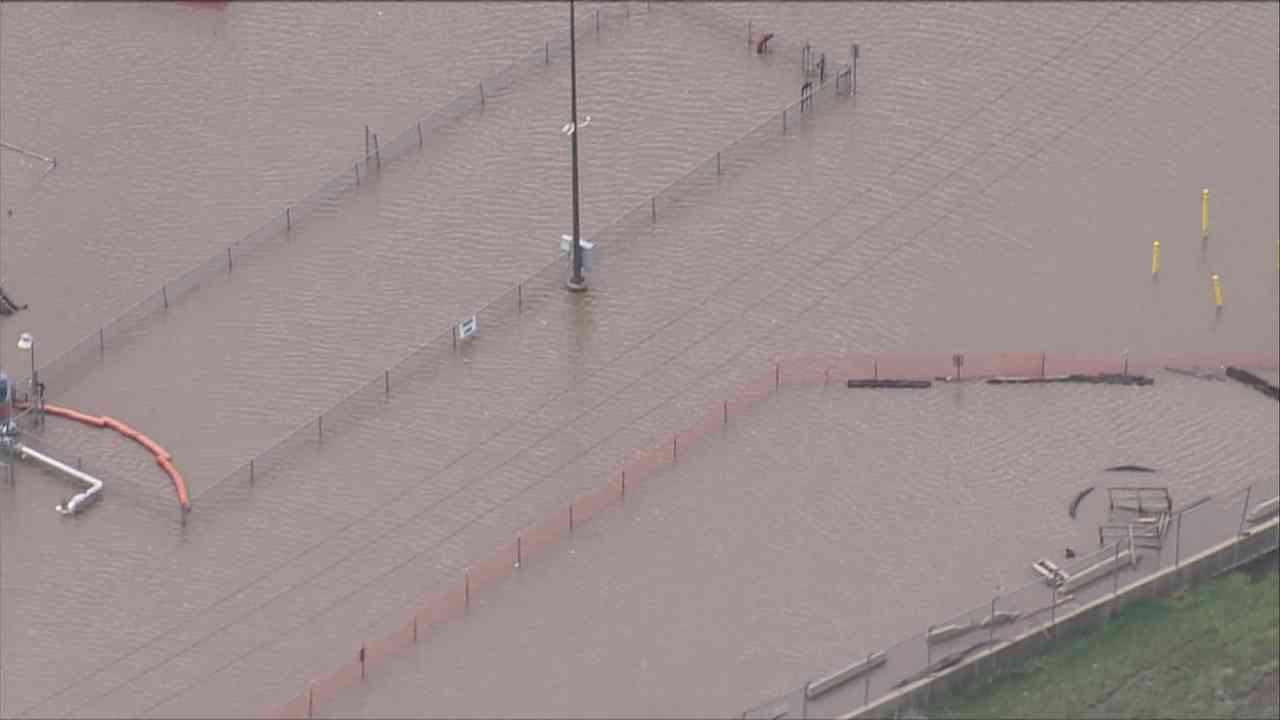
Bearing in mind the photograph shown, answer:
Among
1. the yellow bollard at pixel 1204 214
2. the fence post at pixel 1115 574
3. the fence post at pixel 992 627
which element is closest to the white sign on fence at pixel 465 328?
the fence post at pixel 992 627

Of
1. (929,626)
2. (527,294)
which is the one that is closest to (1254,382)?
(929,626)

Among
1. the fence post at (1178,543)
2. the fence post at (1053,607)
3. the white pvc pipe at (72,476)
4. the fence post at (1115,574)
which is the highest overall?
the white pvc pipe at (72,476)

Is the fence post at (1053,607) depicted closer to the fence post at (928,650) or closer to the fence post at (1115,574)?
the fence post at (1115,574)

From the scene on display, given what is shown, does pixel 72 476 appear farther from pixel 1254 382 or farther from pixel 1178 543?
pixel 1254 382

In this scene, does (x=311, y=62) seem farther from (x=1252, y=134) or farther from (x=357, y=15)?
(x=1252, y=134)

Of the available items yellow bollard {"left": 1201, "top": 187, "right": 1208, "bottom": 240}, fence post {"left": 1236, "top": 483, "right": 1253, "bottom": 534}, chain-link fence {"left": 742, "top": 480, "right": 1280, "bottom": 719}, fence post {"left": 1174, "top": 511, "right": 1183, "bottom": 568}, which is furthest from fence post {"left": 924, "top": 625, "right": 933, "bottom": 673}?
yellow bollard {"left": 1201, "top": 187, "right": 1208, "bottom": 240}

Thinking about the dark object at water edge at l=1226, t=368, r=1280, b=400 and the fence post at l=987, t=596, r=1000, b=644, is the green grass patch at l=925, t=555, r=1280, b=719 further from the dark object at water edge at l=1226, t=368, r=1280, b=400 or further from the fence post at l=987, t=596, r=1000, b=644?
the dark object at water edge at l=1226, t=368, r=1280, b=400

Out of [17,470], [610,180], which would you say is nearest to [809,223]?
[610,180]

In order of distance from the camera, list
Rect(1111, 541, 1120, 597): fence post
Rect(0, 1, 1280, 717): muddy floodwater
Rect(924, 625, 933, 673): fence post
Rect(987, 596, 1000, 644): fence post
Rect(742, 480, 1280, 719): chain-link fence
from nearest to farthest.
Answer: Rect(742, 480, 1280, 719): chain-link fence, Rect(924, 625, 933, 673): fence post, Rect(987, 596, 1000, 644): fence post, Rect(0, 1, 1280, 717): muddy floodwater, Rect(1111, 541, 1120, 597): fence post
